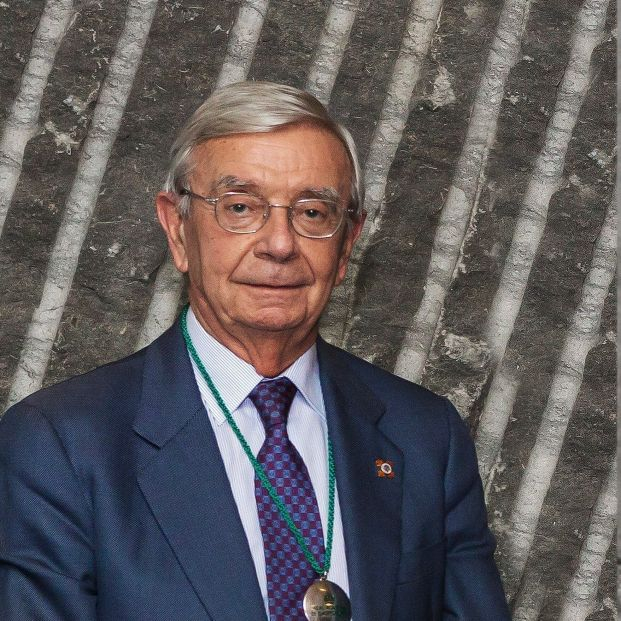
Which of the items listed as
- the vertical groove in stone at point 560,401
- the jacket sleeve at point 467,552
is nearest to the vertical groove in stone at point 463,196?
the vertical groove in stone at point 560,401

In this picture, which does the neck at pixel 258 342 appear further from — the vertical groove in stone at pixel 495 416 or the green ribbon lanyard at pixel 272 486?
the vertical groove in stone at pixel 495 416

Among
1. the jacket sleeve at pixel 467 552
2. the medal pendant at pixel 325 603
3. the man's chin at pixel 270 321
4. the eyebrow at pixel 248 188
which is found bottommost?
the medal pendant at pixel 325 603

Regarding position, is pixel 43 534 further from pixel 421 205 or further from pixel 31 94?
pixel 421 205

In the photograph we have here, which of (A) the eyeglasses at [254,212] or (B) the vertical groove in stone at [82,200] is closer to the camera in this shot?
(A) the eyeglasses at [254,212]

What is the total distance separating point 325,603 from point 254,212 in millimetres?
613

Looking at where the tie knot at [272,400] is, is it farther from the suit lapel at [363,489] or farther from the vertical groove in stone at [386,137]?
the vertical groove in stone at [386,137]

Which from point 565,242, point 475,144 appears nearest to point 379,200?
point 475,144

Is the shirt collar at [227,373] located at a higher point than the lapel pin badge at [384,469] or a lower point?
higher

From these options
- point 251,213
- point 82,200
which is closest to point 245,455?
point 251,213

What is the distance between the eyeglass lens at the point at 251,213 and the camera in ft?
6.44

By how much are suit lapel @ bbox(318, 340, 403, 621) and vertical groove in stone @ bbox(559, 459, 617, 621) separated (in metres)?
0.77

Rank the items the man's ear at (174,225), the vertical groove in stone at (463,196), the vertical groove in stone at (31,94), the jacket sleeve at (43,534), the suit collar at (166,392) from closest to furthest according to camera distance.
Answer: the jacket sleeve at (43,534), the suit collar at (166,392), the man's ear at (174,225), the vertical groove in stone at (31,94), the vertical groove in stone at (463,196)

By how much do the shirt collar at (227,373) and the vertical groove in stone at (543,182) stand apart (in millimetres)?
693

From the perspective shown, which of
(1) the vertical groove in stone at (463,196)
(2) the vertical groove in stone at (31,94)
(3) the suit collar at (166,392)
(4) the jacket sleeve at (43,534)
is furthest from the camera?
(1) the vertical groove in stone at (463,196)
